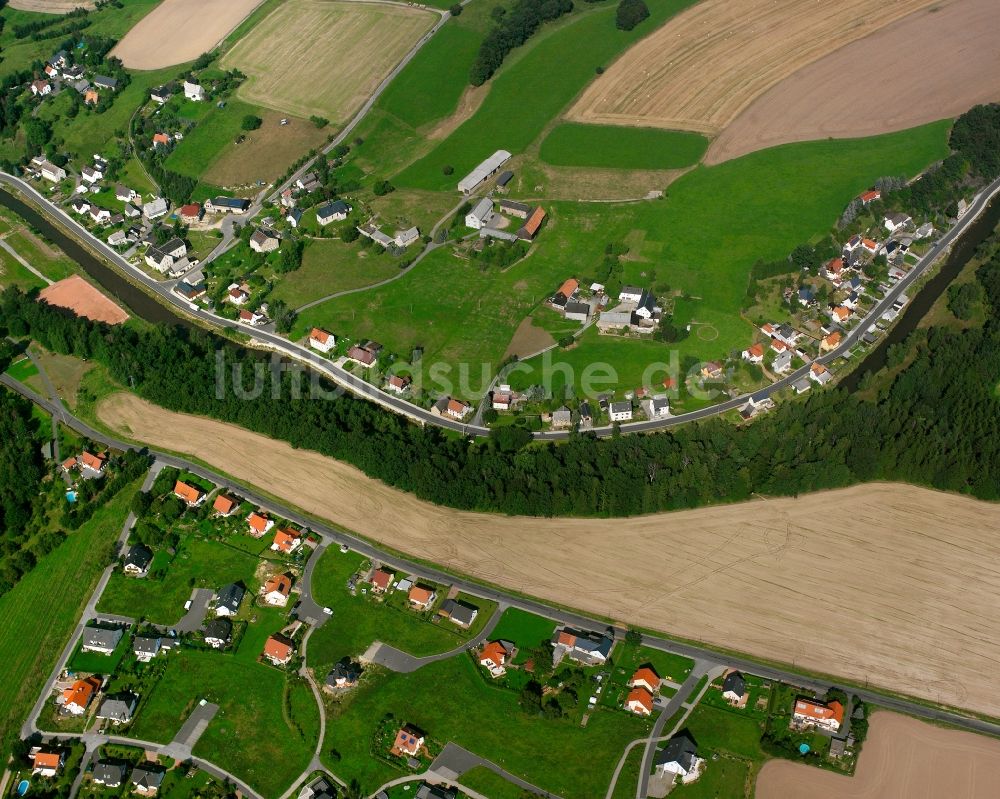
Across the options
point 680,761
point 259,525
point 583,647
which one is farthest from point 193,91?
point 680,761

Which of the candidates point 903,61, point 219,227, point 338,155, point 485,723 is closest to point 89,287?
point 219,227

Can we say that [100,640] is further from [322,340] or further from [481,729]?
[322,340]

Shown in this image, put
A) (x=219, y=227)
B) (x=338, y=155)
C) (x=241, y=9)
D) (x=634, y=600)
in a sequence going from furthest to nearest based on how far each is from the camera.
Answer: (x=241, y=9) → (x=338, y=155) → (x=219, y=227) → (x=634, y=600)

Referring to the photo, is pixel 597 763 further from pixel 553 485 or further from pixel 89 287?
pixel 89 287

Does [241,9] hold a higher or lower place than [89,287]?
higher

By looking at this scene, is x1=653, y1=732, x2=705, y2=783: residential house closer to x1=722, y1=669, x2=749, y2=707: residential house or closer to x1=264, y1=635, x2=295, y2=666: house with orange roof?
x1=722, y1=669, x2=749, y2=707: residential house

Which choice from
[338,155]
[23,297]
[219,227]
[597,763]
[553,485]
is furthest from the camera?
[338,155]

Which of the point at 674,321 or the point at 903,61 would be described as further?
the point at 903,61

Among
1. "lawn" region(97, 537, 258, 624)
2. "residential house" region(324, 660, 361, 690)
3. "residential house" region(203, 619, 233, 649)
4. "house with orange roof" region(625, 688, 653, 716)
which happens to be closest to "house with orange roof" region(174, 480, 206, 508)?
"lawn" region(97, 537, 258, 624)

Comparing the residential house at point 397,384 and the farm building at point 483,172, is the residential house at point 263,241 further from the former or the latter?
the residential house at point 397,384
